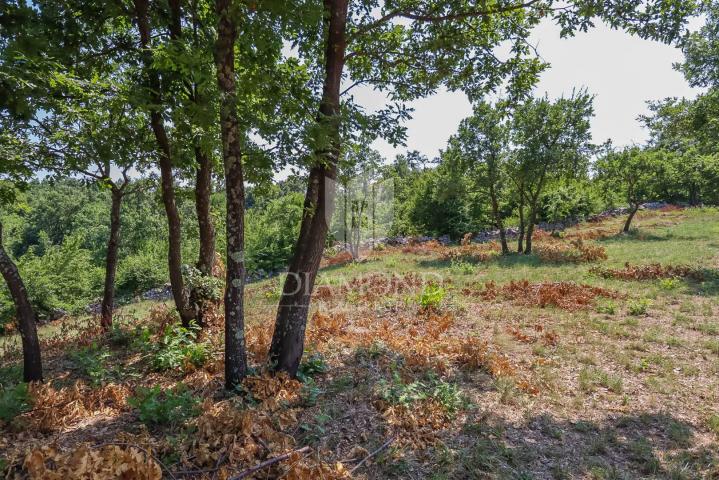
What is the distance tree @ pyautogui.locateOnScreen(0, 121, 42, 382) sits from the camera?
17.1 ft

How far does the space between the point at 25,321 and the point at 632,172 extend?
28.6m

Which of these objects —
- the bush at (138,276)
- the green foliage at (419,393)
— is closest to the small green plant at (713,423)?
the green foliage at (419,393)

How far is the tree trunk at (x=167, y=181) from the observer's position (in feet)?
20.4

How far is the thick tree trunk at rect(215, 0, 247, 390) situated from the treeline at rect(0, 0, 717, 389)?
0.7 inches

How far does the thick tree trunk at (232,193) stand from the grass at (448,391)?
0.50m

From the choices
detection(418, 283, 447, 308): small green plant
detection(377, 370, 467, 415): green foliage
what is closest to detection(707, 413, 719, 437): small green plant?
detection(377, 370, 467, 415): green foliage

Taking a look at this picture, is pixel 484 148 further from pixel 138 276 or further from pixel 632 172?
pixel 138 276

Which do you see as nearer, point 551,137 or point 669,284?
point 669,284

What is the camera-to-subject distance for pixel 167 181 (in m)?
7.18

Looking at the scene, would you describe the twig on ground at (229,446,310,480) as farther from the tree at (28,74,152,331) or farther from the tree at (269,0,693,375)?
the tree at (28,74,152,331)

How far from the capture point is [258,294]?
44.8 ft

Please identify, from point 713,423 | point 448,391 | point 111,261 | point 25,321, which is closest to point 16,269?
point 25,321

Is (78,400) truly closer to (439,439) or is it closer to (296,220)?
(439,439)

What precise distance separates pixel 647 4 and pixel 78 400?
917cm
